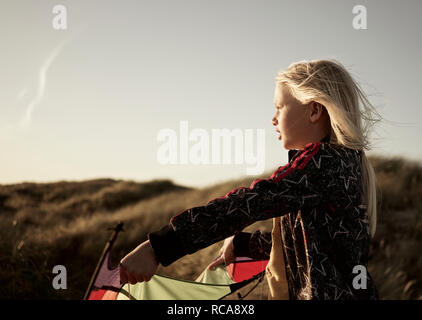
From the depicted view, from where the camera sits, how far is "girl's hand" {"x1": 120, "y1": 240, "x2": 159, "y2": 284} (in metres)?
1.20

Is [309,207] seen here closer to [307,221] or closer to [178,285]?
[307,221]

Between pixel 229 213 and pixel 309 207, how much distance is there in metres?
0.29

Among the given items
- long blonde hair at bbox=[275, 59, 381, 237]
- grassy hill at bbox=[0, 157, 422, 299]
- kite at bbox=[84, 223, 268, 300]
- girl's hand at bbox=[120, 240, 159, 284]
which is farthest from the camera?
grassy hill at bbox=[0, 157, 422, 299]

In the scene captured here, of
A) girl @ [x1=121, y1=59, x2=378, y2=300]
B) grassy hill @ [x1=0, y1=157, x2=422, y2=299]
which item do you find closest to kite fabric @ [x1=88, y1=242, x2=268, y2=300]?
grassy hill @ [x1=0, y1=157, x2=422, y2=299]

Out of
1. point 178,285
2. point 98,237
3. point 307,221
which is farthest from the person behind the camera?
point 98,237

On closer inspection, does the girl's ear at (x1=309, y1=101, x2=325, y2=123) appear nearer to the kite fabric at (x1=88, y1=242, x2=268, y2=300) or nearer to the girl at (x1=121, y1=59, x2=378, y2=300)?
the girl at (x1=121, y1=59, x2=378, y2=300)

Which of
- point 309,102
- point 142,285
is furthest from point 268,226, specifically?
point 309,102

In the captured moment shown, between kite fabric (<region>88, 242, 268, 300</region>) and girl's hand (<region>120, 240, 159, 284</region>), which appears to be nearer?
girl's hand (<region>120, 240, 159, 284</region>)

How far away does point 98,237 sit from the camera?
7.48 metres

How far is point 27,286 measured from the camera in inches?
203

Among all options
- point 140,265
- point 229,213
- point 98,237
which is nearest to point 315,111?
point 229,213

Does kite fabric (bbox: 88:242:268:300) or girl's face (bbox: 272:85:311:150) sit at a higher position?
girl's face (bbox: 272:85:311:150)
